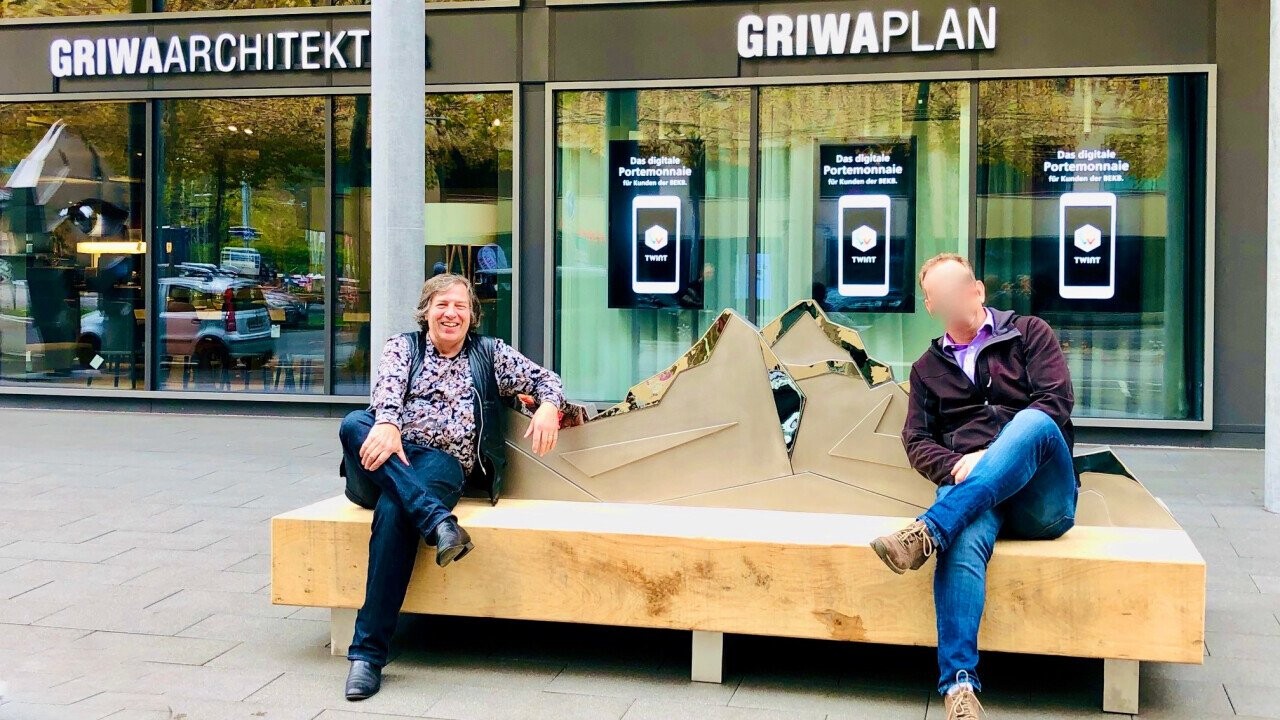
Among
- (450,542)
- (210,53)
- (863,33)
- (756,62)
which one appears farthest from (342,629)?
(210,53)

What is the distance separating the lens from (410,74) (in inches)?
309

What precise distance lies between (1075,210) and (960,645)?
7.70 m

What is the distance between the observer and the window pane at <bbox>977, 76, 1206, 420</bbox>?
10.6 meters

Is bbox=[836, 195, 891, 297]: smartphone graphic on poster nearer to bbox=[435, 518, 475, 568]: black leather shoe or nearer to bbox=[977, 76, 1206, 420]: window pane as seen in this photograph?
bbox=[977, 76, 1206, 420]: window pane

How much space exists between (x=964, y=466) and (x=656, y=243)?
767cm

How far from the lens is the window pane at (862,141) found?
11.0 m

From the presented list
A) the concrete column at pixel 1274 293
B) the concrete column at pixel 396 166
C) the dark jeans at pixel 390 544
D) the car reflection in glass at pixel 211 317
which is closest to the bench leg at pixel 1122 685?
the dark jeans at pixel 390 544

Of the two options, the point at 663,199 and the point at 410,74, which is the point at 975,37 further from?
the point at 410,74

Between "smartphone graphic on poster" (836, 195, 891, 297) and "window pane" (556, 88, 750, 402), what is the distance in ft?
2.94

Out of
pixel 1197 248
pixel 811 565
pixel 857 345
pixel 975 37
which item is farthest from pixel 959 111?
pixel 811 565

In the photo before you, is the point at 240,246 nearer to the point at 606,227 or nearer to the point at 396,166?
the point at 606,227

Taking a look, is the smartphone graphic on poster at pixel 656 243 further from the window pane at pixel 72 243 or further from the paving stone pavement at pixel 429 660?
the paving stone pavement at pixel 429 660

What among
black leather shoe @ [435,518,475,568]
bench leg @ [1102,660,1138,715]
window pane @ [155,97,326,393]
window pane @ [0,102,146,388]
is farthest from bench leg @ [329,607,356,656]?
window pane @ [0,102,146,388]

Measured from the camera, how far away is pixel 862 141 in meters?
11.2
